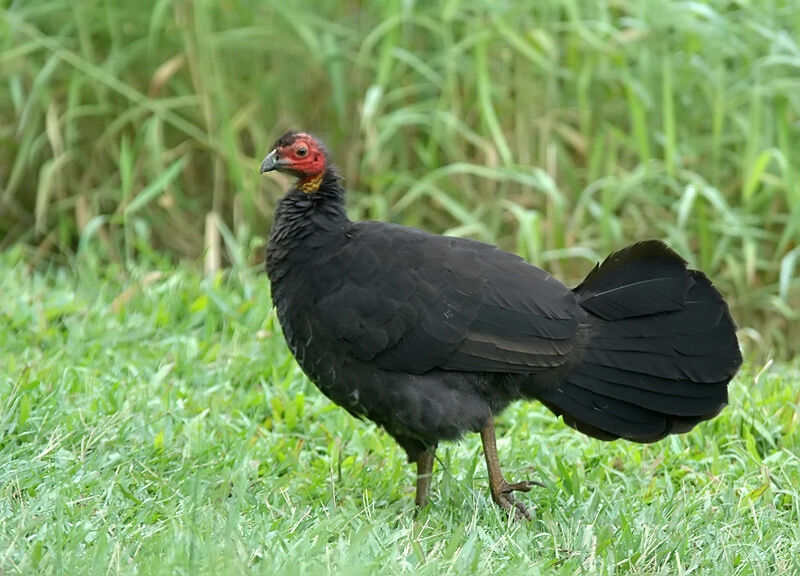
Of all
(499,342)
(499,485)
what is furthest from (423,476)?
(499,342)

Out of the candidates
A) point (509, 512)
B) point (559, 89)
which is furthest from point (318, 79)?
point (509, 512)

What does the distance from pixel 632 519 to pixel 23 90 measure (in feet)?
15.2

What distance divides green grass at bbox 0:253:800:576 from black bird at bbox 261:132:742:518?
264 millimetres

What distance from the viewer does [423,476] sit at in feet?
13.0

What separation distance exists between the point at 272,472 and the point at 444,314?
818 millimetres

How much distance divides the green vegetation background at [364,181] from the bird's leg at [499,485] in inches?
5.5

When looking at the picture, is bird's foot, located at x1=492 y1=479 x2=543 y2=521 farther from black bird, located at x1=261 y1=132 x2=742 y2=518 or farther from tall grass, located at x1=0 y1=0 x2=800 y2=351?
tall grass, located at x1=0 y1=0 x2=800 y2=351

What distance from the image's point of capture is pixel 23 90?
6875 mm

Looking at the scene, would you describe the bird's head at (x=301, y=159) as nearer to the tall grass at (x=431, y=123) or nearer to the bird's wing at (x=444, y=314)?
the bird's wing at (x=444, y=314)

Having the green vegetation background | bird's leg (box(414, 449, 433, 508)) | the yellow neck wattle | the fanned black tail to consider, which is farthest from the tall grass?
bird's leg (box(414, 449, 433, 508))

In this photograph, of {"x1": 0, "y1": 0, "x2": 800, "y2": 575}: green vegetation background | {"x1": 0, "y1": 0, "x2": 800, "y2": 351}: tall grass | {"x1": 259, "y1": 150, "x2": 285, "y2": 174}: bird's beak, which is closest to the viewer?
{"x1": 259, "y1": 150, "x2": 285, "y2": 174}: bird's beak

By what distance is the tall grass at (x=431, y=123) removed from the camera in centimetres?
627

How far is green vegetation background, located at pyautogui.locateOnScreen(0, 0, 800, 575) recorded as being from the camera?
446 cm

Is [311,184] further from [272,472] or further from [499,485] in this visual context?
[499,485]
